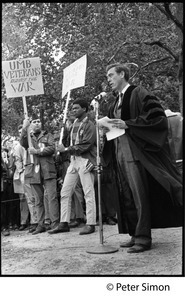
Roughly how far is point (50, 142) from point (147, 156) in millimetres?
2524

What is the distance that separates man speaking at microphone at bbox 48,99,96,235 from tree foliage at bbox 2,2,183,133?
14.1 ft

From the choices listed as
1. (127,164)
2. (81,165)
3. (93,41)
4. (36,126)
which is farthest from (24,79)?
(93,41)

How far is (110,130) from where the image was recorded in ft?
15.6

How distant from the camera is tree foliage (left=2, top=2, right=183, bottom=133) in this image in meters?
10.4

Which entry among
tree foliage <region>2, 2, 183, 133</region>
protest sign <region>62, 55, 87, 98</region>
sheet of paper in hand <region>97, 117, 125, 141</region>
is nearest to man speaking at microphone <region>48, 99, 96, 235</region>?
protest sign <region>62, 55, 87, 98</region>

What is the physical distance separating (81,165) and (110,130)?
4.80 ft

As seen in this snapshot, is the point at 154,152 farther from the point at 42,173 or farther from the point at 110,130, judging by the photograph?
the point at 42,173

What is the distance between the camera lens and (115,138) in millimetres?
4953

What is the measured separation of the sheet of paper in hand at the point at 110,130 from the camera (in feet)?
15.3

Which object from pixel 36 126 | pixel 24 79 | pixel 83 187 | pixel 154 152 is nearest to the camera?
pixel 154 152

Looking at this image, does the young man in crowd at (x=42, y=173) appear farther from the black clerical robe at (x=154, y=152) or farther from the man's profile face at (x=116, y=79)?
the black clerical robe at (x=154, y=152)

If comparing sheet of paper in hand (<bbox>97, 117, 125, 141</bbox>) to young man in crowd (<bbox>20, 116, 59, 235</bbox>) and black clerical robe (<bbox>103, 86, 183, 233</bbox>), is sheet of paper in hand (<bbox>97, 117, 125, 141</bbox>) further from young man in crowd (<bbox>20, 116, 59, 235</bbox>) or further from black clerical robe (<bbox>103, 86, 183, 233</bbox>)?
young man in crowd (<bbox>20, 116, 59, 235</bbox>)

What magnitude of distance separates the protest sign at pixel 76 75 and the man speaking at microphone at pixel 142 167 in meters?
0.72

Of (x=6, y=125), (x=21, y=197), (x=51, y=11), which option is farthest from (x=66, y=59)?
(x=21, y=197)
